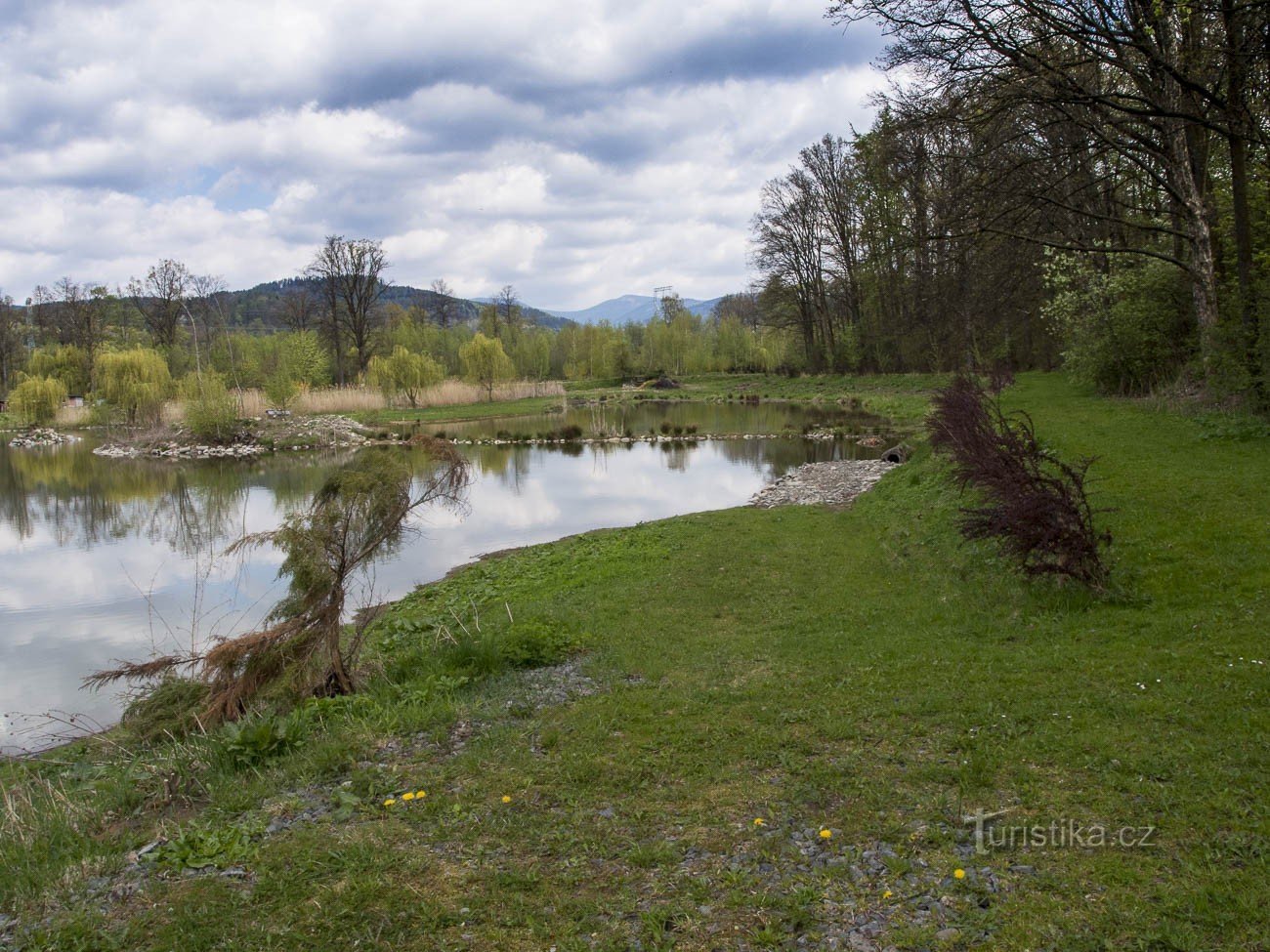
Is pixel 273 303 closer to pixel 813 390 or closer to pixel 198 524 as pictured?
pixel 813 390

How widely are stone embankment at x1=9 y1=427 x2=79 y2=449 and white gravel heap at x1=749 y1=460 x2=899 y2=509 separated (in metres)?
36.3

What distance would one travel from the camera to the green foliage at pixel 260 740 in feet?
18.8

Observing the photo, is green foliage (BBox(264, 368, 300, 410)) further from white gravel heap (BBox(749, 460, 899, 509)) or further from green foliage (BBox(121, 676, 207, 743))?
green foliage (BBox(121, 676, 207, 743))

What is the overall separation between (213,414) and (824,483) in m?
29.6

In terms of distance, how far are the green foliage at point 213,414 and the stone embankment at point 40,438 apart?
7.59m

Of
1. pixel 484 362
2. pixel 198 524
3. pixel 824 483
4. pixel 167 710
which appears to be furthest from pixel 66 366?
pixel 167 710

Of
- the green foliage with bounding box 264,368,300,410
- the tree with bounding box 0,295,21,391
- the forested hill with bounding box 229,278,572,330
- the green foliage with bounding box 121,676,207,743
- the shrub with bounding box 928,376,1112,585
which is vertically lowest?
the green foliage with bounding box 121,676,207,743

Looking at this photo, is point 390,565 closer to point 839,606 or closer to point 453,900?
point 839,606

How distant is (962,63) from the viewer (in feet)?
39.3

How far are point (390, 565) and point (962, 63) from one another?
39.8ft

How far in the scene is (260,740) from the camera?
19.0 ft

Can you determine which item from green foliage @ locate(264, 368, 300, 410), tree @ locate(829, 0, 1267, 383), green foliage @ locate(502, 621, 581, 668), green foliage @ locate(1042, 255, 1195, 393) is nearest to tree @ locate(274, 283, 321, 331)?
green foliage @ locate(264, 368, 300, 410)

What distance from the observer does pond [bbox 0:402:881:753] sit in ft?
34.5

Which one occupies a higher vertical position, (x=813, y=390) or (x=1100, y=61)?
(x=1100, y=61)
